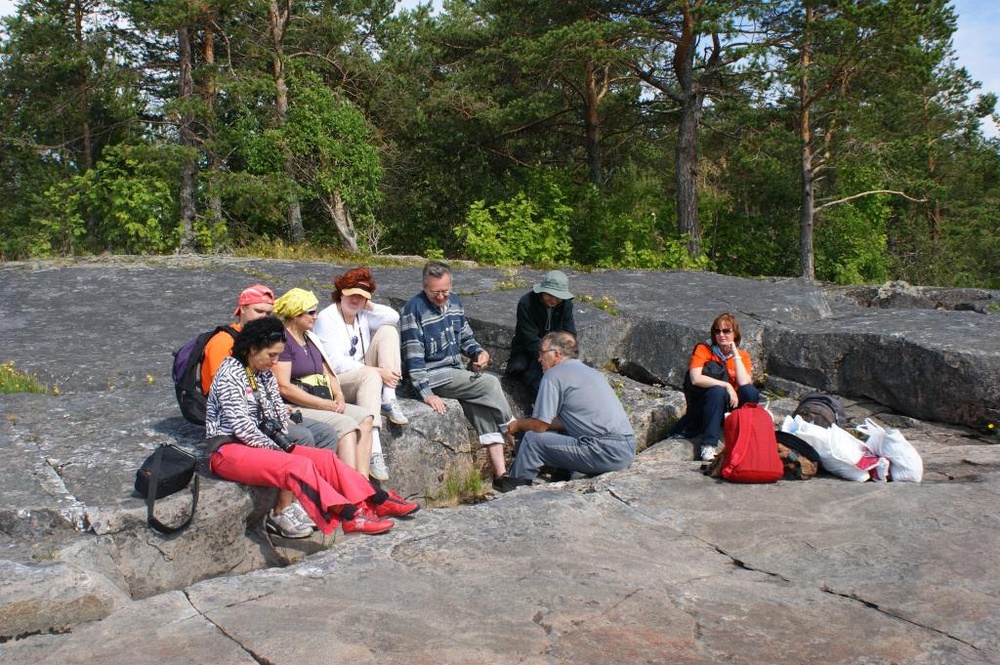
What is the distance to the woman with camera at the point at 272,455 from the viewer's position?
14.7 feet

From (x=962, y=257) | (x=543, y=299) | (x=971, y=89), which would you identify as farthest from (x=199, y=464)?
(x=971, y=89)

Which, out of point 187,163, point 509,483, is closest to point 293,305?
point 509,483

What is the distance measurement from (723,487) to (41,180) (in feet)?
73.4

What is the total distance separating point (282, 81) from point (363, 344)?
1484 centimetres

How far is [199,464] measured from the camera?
478 centimetres

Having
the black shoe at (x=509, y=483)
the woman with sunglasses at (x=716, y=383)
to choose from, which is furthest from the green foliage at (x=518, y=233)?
the black shoe at (x=509, y=483)

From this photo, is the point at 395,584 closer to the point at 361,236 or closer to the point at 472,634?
the point at 472,634

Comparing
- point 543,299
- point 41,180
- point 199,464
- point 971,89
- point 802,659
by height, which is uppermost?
point 971,89

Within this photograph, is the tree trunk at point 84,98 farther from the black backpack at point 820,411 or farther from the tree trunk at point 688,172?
the black backpack at point 820,411

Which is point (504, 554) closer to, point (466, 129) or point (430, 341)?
point (430, 341)

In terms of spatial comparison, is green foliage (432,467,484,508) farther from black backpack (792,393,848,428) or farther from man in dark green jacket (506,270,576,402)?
black backpack (792,393,848,428)

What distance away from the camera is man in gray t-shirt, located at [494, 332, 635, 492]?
584cm

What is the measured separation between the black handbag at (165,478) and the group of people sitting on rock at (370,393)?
0.62ft

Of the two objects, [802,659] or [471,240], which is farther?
[471,240]
